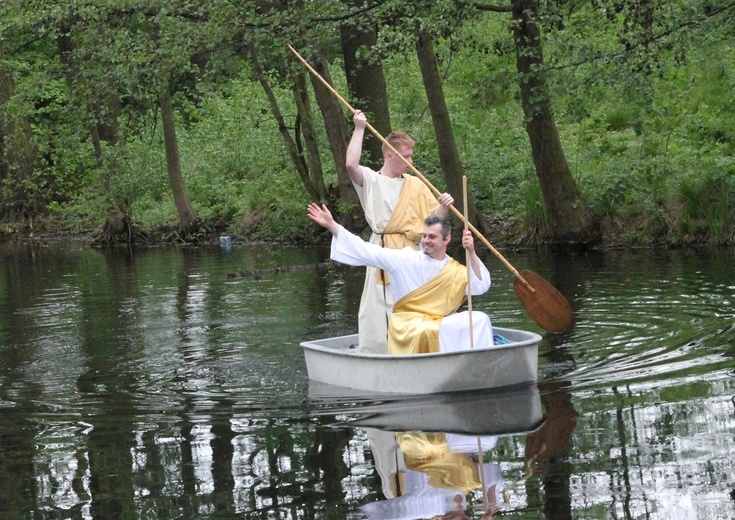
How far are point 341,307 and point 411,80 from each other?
1447 centimetres

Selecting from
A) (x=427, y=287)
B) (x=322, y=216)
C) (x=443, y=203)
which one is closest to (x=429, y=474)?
(x=322, y=216)

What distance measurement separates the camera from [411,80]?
91.4 feet

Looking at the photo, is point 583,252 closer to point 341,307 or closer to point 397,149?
point 341,307

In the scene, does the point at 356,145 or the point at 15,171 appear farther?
the point at 15,171

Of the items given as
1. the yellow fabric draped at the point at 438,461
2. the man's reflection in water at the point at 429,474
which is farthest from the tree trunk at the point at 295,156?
the yellow fabric draped at the point at 438,461

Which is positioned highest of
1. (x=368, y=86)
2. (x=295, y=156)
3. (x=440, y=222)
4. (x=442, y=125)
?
(x=368, y=86)

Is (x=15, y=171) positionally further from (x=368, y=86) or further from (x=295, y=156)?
(x=368, y=86)

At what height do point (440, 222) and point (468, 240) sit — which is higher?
point (440, 222)

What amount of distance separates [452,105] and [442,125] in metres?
6.64

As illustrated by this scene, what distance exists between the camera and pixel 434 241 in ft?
28.2

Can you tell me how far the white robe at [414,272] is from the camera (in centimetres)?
845

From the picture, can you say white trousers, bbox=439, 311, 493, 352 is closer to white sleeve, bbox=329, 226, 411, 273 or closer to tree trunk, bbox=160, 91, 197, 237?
white sleeve, bbox=329, 226, 411, 273

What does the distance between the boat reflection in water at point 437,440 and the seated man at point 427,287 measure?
0.49 m

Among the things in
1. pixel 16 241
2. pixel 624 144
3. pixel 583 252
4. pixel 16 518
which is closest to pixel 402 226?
pixel 16 518
